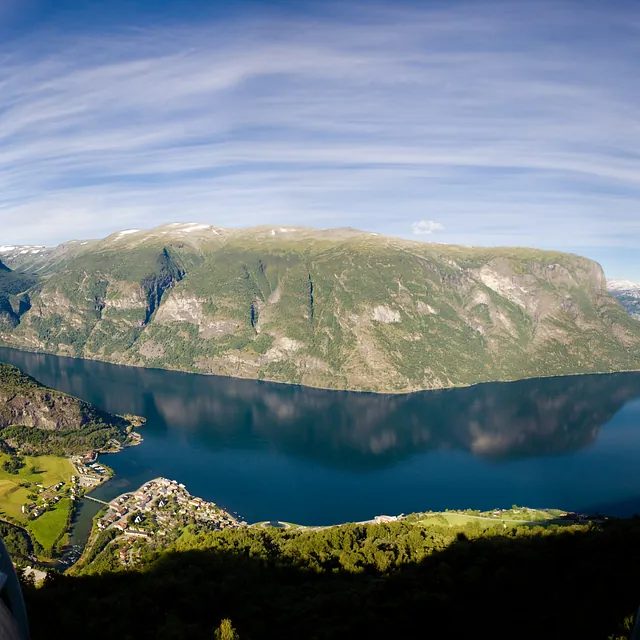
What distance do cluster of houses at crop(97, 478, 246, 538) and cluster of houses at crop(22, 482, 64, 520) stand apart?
8.64 meters

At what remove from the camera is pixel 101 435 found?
11044cm

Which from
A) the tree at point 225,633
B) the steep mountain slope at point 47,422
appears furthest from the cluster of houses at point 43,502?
the tree at point 225,633

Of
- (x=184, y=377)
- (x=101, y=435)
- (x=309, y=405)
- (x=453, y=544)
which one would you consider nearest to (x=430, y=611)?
(x=453, y=544)

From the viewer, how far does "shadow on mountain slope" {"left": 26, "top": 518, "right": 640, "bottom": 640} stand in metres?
17.1

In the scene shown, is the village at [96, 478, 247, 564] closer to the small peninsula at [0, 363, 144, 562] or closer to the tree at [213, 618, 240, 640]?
the small peninsula at [0, 363, 144, 562]

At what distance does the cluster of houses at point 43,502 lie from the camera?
71.2 meters

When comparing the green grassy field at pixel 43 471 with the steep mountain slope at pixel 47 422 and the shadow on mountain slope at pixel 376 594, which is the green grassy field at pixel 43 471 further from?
the shadow on mountain slope at pixel 376 594

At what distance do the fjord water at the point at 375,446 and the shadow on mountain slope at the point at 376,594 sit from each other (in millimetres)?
48820

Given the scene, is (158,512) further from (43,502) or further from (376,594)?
(376,594)

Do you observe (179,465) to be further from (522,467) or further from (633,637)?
(633,637)

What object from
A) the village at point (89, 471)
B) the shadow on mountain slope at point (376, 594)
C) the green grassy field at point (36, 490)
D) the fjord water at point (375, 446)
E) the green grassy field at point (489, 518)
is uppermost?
the shadow on mountain slope at point (376, 594)

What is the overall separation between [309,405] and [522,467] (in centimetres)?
6728

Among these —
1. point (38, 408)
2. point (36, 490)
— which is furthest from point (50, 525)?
point (38, 408)

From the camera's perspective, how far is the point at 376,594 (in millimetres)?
21312
